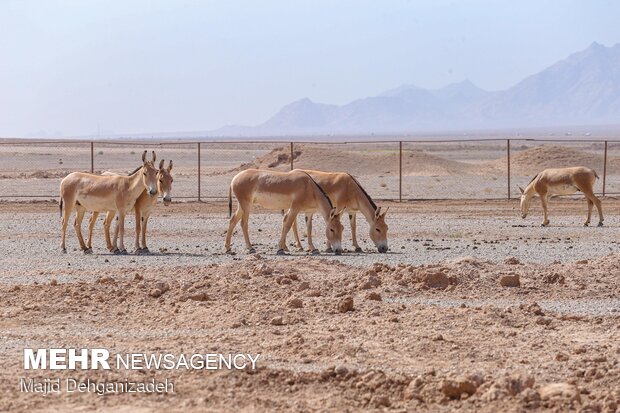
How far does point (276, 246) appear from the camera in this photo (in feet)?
78.0

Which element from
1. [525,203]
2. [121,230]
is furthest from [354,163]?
[121,230]

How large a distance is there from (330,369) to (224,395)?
1.18 metres

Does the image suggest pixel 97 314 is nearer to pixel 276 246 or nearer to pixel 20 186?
pixel 276 246

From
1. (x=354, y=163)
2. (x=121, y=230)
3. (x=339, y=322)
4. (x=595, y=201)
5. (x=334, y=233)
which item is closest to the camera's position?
(x=339, y=322)

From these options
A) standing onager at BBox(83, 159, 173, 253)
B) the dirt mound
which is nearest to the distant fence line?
the dirt mound

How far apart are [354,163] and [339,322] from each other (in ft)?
131

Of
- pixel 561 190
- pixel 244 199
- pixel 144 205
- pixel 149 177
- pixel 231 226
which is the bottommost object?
pixel 231 226

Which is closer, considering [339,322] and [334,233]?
[339,322]

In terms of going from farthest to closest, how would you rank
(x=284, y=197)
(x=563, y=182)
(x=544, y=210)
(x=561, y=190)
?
(x=561, y=190)
(x=563, y=182)
(x=544, y=210)
(x=284, y=197)

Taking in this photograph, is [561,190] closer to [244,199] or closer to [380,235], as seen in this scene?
[380,235]

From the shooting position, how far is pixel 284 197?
2270 cm

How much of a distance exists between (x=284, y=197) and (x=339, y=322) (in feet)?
30.3

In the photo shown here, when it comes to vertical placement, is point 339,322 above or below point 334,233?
below

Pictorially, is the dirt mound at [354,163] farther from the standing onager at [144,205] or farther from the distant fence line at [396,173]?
the standing onager at [144,205]
